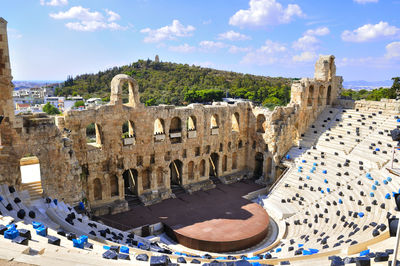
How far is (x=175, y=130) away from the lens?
96.5 feet

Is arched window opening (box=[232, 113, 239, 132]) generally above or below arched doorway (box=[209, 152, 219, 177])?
above

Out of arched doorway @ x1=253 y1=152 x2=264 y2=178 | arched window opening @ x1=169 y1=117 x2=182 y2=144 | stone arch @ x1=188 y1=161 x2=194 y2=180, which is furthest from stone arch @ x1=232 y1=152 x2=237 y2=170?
arched window opening @ x1=169 y1=117 x2=182 y2=144

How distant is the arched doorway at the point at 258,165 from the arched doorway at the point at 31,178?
2269cm

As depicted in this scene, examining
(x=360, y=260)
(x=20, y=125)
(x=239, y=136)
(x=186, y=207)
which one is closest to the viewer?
(x=360, y=260)

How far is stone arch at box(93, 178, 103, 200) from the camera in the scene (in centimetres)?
2485

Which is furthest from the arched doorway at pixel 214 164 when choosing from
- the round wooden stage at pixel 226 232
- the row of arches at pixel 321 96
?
the row of arches at pixel 321 96

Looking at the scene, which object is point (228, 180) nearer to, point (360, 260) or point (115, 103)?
point (115, 103)

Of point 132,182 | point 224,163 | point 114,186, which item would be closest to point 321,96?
point 224,163

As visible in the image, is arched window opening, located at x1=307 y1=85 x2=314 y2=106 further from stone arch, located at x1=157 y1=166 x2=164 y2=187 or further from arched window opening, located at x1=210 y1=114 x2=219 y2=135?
stone arch, located at x1=157 y1=166 x2=164 y2=187

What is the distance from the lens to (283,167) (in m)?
31.0

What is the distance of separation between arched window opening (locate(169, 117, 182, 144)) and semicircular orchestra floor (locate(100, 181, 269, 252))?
570cm

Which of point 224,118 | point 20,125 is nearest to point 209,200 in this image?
point 224,118

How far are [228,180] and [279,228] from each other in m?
9.36

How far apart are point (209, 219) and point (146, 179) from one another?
24.9ft
